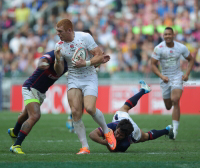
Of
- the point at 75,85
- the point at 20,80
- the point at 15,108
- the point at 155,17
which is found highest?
the point at 155,17

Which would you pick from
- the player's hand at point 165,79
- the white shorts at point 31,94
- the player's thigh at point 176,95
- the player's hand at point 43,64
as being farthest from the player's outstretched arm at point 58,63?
the player's thigh at point 176,95

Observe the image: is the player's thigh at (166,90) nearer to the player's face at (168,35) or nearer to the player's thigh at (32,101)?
the player's face at (168,35)

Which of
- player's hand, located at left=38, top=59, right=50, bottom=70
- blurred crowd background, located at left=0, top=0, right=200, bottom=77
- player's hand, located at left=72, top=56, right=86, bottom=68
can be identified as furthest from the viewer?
blurred crowd background, located at left=0, top=0, right=200, bottom=77

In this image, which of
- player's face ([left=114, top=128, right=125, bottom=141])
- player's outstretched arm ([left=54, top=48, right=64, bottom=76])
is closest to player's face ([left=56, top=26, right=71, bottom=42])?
player's outstretched arm ([left=54, top=48, right=64, bottom=76])

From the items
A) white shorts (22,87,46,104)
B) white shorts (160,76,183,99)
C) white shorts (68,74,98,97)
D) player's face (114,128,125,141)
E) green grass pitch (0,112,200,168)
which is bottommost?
green grass pitch (0,112,200,168)

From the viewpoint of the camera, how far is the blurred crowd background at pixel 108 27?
19.7 metres

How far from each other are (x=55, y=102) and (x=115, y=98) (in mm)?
2774

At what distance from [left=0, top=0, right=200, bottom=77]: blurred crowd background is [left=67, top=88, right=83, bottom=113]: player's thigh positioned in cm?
1071

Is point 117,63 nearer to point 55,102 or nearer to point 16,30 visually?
point 55,102

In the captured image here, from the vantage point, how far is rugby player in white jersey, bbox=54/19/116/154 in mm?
Answer: 7309

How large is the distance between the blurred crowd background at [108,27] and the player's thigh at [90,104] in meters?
10.8

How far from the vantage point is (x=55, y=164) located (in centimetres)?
599

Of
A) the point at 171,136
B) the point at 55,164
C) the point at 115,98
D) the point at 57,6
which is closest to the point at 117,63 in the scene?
the point at 115,98

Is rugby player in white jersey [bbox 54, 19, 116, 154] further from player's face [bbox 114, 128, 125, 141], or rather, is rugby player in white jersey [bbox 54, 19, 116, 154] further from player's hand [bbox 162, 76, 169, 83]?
player's hand [bbox 162, 76, 169, 83]
